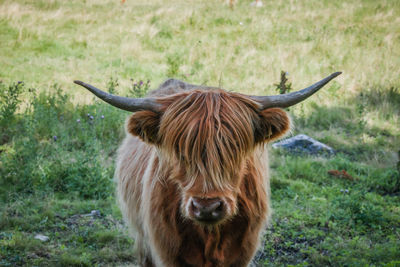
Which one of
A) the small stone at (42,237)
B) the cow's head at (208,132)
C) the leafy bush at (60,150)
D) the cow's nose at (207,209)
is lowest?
the small stone at (42,237)

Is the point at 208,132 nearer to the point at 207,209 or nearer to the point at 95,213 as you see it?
the point at 207,209

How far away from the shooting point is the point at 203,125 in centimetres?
245

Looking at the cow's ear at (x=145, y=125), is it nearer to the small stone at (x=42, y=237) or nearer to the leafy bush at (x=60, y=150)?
the small stone at (x=42, y=237)

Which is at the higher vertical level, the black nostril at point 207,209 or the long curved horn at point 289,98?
the long curved horn at point 289,98

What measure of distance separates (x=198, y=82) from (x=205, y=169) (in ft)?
21.0

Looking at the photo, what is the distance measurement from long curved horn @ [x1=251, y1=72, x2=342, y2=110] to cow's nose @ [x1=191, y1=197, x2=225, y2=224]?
0.73 m

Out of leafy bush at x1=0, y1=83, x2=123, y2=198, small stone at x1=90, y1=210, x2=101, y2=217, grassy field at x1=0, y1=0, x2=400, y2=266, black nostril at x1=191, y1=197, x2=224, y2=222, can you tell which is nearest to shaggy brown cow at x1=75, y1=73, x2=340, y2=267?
black nostril at x1=191, y1=197, x2=224, y2=222

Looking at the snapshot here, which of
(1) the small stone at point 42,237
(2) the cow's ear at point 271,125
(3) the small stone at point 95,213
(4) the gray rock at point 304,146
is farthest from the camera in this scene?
(4) the gray rock at point 304,146

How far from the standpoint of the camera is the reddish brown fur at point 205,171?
2434 millimetres

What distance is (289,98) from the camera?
99.7 inches

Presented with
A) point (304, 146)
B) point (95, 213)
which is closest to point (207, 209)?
point (95, 213)

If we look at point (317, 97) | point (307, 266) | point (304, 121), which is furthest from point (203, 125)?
point (317, 97)

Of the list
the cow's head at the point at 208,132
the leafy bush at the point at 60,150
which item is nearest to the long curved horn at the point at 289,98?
the cow's head at the point at 208,132

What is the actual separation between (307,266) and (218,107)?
2.02 meters
